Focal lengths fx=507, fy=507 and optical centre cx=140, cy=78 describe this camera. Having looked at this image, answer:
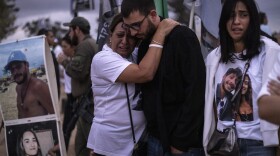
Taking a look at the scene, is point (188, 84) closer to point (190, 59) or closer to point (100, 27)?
point (190, 59)

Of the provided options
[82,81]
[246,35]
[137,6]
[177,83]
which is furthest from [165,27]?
[82,81]

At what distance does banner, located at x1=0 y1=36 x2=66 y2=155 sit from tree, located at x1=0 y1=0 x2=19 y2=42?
2341 centimetres

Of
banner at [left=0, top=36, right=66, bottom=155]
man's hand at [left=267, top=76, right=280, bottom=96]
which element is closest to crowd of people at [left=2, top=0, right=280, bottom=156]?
man's hand at [left=267, top=76, right=280, bottom=96]

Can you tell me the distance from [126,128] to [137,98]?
235mm

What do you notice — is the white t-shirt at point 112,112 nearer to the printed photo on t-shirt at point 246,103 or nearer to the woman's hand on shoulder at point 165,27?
the woman's hand on shoulder at point 165,27

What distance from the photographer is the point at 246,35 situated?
10.6 ft

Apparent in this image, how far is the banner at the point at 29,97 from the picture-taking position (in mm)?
5359

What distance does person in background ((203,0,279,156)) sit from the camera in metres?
3.07

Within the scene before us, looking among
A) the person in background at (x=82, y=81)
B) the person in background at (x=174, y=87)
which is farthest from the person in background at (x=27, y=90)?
the person in background at (x=174, y=87)

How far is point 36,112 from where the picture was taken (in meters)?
5.42

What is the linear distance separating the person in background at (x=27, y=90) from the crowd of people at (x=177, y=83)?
1.66 m

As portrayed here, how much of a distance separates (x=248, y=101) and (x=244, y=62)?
0.25m

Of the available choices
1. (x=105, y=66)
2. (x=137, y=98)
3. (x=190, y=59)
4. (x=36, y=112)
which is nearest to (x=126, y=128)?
(x=137, y=98)

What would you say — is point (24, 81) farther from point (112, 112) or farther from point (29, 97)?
point (112, 112)
